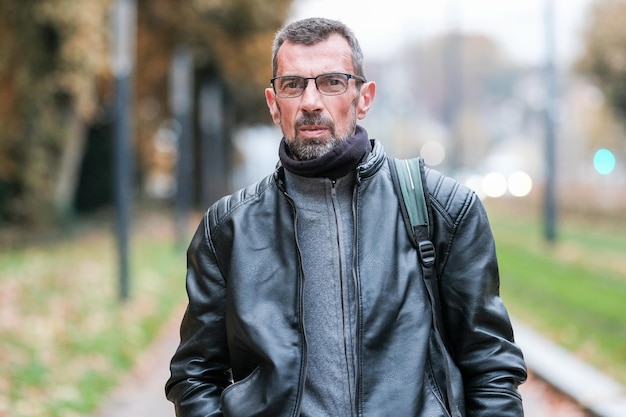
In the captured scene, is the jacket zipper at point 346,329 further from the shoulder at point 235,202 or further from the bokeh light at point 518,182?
the bokeh light at point 518,182

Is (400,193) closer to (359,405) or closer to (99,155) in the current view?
(359,405)


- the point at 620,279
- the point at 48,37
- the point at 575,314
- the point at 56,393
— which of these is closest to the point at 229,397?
the point at 56,393

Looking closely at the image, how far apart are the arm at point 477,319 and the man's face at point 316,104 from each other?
378 mm

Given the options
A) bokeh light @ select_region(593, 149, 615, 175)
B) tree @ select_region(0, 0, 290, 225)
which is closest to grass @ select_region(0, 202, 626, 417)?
tree @ select_region(0, 0, 290, 225)

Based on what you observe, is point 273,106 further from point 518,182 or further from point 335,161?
point 518,182

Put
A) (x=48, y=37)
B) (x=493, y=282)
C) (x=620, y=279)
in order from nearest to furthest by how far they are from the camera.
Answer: (x=493, y=282)
(x=620, y=279)
(x=48, y=37)

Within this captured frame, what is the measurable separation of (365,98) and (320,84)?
189 millimetres

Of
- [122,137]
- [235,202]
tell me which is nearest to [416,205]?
[235,202]

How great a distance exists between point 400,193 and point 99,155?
29.7 meters

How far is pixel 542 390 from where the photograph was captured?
7.75 metres

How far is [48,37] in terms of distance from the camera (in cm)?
1775

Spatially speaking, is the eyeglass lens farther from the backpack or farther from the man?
the backpack

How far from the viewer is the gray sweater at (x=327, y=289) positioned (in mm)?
2299

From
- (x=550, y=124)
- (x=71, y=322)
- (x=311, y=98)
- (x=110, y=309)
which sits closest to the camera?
(x=311, y=98)
